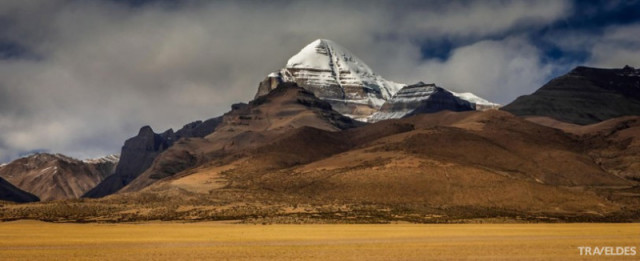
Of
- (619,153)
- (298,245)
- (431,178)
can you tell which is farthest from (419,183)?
(298,245)

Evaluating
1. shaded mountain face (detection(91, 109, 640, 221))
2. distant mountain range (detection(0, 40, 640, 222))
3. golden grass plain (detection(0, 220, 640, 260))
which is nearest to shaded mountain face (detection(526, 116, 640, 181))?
distant mountain range (detection(0, 40, 640, 222))

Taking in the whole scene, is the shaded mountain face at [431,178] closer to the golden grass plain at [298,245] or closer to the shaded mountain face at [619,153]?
the shaded mountain face at [619,153]

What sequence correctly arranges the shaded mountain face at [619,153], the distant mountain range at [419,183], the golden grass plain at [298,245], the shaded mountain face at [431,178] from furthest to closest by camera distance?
1. the shaded mountain face at [619,153]
2. the shaded mountain face at [431,178]
3. the distant mountain range at [419,183]
4. the golden grass plain at [298,245]

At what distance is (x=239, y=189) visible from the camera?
14438 centimetres

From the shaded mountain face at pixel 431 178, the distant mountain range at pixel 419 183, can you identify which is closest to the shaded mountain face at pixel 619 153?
the distant mountain range at pixel 419 183

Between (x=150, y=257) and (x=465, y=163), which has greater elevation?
(x=465, y=163)

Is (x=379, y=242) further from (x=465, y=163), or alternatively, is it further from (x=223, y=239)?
(x=465, y=163)

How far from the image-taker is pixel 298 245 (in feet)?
184

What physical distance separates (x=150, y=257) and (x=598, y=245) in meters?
36.1

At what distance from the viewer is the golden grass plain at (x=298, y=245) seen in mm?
46750

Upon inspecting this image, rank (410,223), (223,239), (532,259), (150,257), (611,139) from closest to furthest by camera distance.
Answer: (532,259), (150,257), (223,239), (410,223), (611,139)

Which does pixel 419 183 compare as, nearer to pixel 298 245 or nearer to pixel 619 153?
pixel 619 153

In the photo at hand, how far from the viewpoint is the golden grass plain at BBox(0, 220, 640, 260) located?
4675 cm

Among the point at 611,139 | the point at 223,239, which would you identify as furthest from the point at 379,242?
the point at 611,139
